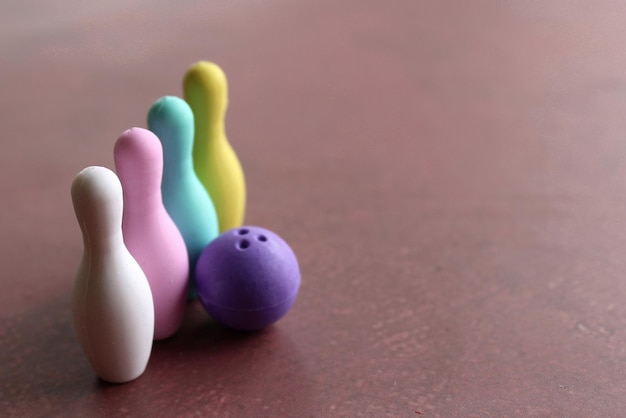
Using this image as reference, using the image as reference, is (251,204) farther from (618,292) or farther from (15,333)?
(618,292)

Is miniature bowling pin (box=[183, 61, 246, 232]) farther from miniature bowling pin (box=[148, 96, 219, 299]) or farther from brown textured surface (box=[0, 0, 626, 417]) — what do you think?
brown textured surface (box=[0, 0, 626, 417])

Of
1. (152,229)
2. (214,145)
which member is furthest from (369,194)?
(152,229)

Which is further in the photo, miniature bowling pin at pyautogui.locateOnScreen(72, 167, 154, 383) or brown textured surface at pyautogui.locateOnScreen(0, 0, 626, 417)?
brown textured surface at pyautogui.locateOnScreen(0, 0, 626, 417)

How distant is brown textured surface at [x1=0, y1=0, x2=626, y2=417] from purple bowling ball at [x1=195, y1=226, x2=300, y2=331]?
0.05 m

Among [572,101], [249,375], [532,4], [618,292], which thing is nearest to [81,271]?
[249,375]

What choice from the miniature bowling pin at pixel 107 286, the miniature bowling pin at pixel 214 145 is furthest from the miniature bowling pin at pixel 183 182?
the miniature bowling pin at pixel 107 286

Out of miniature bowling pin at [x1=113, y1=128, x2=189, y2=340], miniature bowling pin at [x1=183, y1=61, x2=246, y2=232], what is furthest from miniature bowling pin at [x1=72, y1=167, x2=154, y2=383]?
miniature bowling pin at [x1=183, y1=61, x2=246, y2=232]

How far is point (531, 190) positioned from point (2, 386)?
2.73 feet

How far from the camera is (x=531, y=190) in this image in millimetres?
1354

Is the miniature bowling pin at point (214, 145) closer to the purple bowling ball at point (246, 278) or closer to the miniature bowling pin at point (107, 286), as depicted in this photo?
the purple bowling ball at point (246, 278)

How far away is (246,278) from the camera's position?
0.96 meters

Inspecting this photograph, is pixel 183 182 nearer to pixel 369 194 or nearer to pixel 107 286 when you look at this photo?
pixel 107 286

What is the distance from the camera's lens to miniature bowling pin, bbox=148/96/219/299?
0.97 meters

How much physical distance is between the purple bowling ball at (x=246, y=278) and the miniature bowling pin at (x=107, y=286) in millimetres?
95
